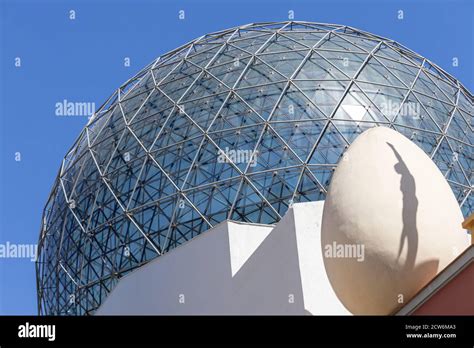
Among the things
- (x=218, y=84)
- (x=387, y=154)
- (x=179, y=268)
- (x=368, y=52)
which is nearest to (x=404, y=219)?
(x=387, y=154)

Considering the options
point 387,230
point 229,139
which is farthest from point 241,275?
point 387,230

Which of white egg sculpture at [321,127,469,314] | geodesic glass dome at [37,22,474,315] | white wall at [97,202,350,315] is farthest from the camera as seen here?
geodesic glass dome at [37,22,474,315]

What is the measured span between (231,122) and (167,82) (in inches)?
162

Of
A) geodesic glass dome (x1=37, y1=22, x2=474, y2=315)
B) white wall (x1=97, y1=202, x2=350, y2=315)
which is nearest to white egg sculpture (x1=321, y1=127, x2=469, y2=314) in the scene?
white wall (x1=97, y1=202, x2=350, y2=315)

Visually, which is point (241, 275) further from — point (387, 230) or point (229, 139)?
point (387, 230)

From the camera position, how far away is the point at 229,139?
84.5 ft

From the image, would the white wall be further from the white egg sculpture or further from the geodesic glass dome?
the white egg sculpture

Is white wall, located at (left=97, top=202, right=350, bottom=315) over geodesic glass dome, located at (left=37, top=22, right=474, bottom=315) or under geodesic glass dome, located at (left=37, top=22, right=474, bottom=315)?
under

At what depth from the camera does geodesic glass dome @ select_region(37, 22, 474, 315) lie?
24.9 m

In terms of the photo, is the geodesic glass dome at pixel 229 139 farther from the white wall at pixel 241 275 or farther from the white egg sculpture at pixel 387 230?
the white egg sculpture at pixel 387 230

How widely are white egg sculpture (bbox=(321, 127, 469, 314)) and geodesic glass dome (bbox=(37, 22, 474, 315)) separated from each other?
28.1 ft

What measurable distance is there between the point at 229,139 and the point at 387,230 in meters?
11.5

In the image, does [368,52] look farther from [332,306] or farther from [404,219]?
[404,219]
